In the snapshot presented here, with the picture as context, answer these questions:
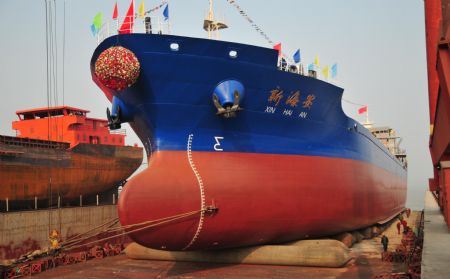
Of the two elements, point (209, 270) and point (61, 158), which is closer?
point (209, 270)

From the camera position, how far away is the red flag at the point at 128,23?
13.0 meters

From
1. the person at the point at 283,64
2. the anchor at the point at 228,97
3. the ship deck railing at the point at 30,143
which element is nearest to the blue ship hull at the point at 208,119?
the anchor at the point at 228,97

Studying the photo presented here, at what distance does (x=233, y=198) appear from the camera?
12344mm

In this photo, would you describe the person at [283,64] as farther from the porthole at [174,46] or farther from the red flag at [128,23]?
the red flag at [128,23]

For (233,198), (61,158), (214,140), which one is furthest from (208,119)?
(61,158)

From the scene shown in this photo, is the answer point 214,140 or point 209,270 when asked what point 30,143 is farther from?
point 209,270

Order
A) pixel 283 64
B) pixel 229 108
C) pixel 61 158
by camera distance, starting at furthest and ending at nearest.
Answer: pixel 61 158, pixel 283 64, pixel 229 108

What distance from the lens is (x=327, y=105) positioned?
51.9 ft

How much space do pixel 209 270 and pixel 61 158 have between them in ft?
44.7

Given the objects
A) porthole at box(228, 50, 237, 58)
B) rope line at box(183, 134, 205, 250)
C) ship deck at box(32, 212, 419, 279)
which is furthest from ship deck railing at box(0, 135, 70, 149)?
porthole at box(228, 50, 237, 58)

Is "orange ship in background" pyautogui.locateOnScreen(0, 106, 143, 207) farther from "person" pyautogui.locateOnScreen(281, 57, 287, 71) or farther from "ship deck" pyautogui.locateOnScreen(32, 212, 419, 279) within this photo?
"person" pyautogui.locateOnScreen(281, 57, 287, 71)

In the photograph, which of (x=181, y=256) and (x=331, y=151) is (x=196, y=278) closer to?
(x=181, y=256)

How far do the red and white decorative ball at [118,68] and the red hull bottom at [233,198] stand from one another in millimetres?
2297

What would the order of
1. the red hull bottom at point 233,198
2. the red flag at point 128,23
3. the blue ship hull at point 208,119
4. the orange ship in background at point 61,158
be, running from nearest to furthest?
the red hull bottom at point 233,198 < the blue ship hull at point 208,119 < the red flag at point 128,23 < the orange ship in background at point 61,158
